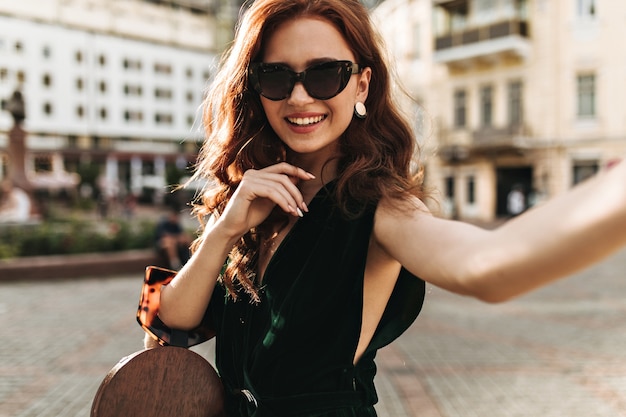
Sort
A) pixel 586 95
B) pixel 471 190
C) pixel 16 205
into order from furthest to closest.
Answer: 1. pixel 471 190
2. pixel 586 95
3. pixel 16 205

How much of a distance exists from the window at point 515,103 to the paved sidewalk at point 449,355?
1729 cm

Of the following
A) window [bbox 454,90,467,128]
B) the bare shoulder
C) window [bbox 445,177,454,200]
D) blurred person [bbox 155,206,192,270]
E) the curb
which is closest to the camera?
the bare shoulder

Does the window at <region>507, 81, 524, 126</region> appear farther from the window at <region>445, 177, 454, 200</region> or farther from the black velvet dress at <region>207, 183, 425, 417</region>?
the black velvet dress at <region>207, 183, 425, 417</region>

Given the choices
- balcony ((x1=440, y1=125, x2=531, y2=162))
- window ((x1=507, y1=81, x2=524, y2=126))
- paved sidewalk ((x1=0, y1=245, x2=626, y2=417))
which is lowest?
paved sidewalk ((x1=0, y1=245, x2=626, y2=417))

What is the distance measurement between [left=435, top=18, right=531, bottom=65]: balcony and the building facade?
0.04 meters

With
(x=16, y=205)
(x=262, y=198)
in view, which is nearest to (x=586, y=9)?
(x=16, y=205)

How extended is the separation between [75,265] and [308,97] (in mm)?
11043

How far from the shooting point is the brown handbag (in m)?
1.22

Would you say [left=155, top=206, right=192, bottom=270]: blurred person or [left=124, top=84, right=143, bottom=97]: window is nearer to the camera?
[left=155, top=206, right=192, bottom=270]: blurred person

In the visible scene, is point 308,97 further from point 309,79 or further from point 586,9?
point 586,9

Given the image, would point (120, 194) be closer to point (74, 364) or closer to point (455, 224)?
point (74, 364)

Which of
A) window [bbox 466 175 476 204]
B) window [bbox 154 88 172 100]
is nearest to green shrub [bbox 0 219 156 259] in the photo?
window [bbox 466 175 476 204]

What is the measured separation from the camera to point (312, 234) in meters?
1.29

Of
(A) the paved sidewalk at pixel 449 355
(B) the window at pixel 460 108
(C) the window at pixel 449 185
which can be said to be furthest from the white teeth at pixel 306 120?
(C) the window at pixel 449 185
